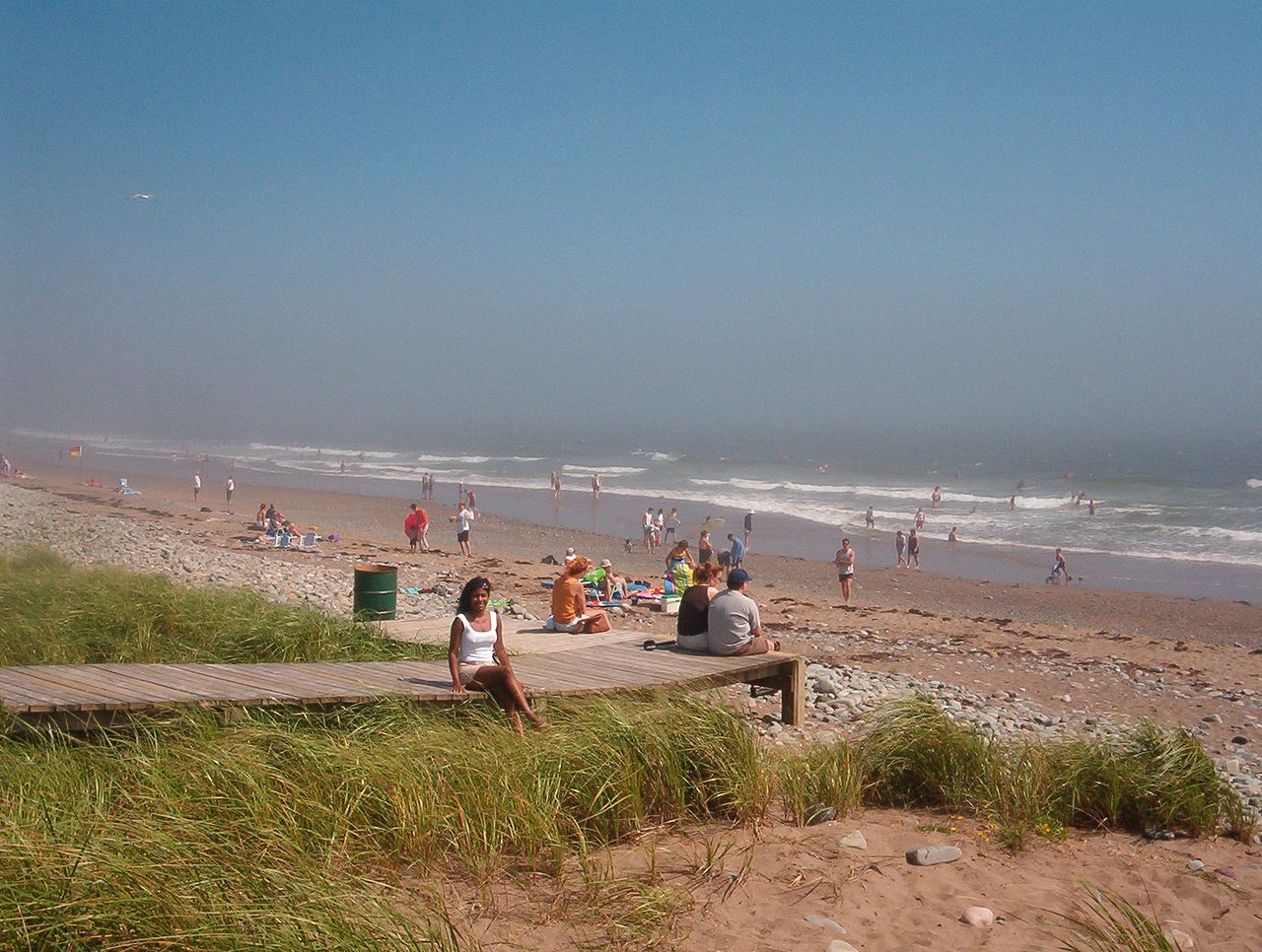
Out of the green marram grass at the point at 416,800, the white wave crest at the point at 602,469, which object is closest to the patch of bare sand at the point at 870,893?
the green marram grass at the point at 416,800

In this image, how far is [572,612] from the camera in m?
11.1

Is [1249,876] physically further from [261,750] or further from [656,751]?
[261,750]

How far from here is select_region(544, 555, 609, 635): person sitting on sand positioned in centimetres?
1084

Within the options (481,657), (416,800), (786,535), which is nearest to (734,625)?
(481,657)

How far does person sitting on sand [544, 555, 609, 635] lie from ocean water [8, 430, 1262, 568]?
26833 mm

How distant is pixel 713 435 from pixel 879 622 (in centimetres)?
11452

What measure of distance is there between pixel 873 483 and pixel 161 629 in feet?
189

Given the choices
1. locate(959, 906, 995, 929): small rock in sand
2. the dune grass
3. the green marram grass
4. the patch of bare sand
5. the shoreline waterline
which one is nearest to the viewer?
the green marram grass

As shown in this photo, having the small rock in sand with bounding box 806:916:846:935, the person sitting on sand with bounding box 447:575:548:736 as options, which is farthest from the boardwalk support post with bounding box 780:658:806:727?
the small rock in sand with bounding box 806:916:846:935

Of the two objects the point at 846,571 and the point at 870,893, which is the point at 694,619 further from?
the point at 846,571

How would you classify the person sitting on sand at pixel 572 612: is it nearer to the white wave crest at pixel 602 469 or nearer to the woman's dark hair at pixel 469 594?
the woman's dark hair at pixel 469 594

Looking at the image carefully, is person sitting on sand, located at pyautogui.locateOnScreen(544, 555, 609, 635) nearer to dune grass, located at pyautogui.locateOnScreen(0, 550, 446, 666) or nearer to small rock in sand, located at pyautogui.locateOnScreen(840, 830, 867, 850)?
dune grass, located at pyautogui.locateOnScreen(0, 550, 446, 666)

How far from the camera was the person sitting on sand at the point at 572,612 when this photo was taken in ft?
35.6

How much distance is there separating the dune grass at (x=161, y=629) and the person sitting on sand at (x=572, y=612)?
6.80ft
